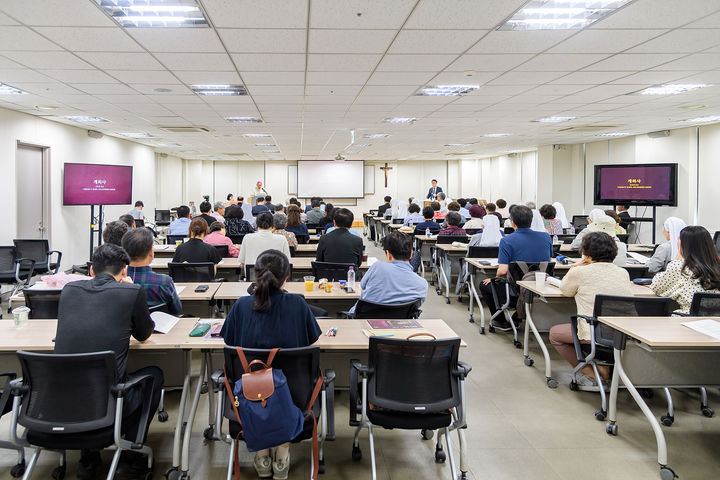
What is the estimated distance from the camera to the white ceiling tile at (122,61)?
177 inches

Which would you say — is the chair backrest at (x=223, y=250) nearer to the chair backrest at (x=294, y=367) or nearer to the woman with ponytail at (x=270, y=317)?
the woman with ponytail at (x=270, y=317)

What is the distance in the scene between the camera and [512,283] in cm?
502

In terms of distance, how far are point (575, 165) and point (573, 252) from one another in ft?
25.5

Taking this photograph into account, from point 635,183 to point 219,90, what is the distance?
921 centimetres

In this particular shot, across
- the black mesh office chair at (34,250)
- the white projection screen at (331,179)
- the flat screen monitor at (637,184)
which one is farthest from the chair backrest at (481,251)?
the white projection screen at (331,179)

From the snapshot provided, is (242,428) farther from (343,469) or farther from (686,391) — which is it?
(686,391)

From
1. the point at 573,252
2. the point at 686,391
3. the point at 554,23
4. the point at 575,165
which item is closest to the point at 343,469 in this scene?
the point at 686,391

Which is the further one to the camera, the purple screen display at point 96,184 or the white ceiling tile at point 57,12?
the purple screen display at point 96,184

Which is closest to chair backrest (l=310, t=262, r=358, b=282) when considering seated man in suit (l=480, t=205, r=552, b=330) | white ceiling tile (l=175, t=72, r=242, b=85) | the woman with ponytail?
seated man in suit (l=480, t=205, r=552, b=330)

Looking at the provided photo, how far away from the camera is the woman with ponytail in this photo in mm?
2373

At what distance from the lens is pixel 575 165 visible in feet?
45.8

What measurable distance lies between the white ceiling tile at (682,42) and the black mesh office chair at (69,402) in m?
4.77

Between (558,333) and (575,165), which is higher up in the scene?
(575,165)

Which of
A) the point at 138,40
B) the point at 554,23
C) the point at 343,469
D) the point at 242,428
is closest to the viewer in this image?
the point at 242,428
